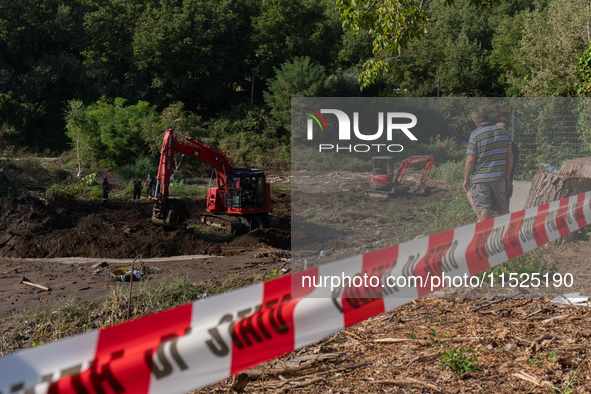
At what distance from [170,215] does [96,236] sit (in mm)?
2115

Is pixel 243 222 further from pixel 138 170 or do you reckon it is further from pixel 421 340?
pixel 138 170

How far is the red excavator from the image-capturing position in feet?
46.8

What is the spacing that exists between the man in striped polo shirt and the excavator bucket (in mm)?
Answer: 10002

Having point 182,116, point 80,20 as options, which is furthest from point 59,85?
point 182,116

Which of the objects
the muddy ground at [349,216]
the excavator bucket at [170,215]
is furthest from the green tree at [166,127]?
the muddy ground at [349,216]

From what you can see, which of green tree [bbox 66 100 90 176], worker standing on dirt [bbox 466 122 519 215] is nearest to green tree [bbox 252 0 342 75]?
green tree [bbox 66 100 90 176]

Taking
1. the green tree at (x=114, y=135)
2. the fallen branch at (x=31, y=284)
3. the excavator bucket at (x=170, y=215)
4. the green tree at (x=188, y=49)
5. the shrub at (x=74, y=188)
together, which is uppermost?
the green tree at (x=188, y=49)

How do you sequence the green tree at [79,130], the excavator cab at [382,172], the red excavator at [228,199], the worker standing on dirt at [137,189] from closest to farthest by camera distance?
the excavator cab at [382,172], the red excavator at [228,199], the worker standing on dirt at [137,189], the green tree at [79,130]

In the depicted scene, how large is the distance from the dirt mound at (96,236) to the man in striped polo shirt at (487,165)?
8404 millimetres

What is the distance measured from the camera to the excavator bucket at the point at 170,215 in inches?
552

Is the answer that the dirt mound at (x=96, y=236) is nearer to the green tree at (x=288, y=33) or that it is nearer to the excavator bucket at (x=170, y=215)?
the excavator bucket at (x=170, y=215)

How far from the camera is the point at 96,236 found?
13086mm

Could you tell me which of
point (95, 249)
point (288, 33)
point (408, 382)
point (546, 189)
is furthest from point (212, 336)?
point (288, 33)

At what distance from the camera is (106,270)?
34.8ft
